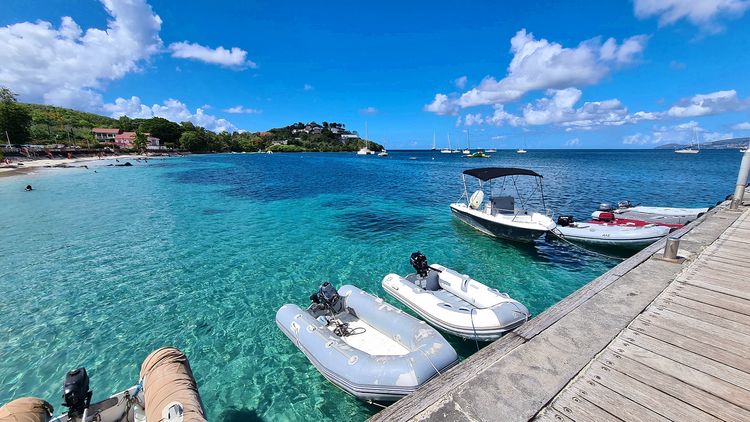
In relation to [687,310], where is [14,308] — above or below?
below

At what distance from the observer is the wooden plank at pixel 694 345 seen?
3.46 metres

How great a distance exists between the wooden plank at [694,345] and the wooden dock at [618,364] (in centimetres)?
1

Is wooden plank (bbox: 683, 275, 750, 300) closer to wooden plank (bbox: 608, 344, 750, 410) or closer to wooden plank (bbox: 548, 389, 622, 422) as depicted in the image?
wooden plank (bbox: 608, 344, 750, 410)

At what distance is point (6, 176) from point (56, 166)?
14.9 m

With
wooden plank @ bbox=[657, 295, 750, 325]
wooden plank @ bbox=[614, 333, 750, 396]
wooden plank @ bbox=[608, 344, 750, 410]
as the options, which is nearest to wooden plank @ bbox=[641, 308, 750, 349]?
wooden plank @ bbox=[657, 295, 750, 325]

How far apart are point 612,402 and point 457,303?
4.49 meters

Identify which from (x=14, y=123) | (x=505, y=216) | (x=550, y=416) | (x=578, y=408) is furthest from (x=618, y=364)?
(x=14, y=123)

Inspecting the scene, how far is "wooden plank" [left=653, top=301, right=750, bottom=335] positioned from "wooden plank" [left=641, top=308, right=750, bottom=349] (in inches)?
3.7

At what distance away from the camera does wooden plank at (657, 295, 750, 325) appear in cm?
427

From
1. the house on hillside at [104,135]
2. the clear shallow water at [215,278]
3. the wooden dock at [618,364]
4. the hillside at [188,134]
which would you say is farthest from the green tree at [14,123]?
the wooden dock at [618,364]

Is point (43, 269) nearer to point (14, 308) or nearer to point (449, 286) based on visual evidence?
point (14, 308)

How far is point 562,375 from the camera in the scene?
3.38 m

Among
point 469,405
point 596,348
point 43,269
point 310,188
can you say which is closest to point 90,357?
point 43,269

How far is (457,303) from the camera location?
7.45m
